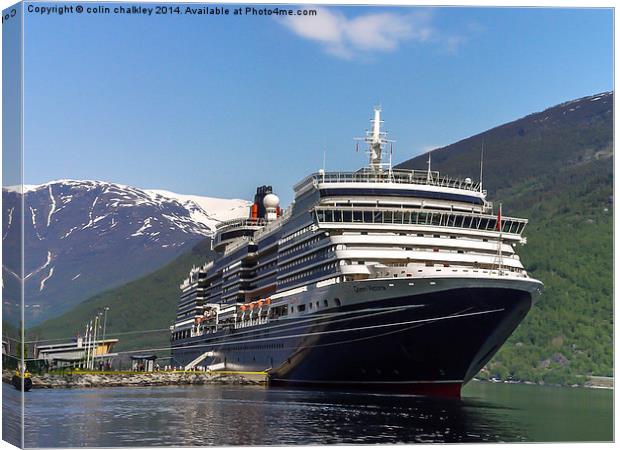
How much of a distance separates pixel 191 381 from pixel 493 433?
3532cm

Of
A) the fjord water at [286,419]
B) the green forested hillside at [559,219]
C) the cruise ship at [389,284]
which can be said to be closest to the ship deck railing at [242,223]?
the cruise ship at [389,284]

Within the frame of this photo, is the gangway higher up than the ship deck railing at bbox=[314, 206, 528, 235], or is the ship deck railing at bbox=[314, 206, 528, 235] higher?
the ship deck railing at bbox=[314, 206, 528, 235]

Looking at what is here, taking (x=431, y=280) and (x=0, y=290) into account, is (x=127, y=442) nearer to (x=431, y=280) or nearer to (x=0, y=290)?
(x=0, y=290)

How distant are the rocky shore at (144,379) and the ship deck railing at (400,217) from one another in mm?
12838

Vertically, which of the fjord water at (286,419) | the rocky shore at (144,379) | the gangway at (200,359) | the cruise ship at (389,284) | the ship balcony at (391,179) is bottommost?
the fjord water at (286,419)

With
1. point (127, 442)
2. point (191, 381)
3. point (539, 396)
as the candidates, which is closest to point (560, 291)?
point (539, 396)

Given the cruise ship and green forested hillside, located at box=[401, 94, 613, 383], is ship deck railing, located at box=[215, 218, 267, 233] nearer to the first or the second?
the cruise ship

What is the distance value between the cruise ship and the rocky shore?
1.98 metres

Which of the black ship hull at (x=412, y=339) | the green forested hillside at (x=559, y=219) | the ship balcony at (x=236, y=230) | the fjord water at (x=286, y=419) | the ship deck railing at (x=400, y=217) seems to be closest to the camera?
the fjord water at (x=286, y=419)

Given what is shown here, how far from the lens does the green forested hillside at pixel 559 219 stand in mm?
98250

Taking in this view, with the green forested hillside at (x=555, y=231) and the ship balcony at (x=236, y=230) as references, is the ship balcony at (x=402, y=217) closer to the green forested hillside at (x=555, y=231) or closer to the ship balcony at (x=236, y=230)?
the green forested hillside at (x=555, y=231)

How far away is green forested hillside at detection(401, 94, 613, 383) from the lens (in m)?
98.2

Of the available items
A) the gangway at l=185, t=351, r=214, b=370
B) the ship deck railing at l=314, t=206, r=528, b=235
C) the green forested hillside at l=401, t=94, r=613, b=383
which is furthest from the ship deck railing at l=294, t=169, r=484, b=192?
the gangway at l=185, t=351, r=214, b=370

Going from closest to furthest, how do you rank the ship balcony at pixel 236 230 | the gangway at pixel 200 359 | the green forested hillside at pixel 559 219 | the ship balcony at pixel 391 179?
1. the ship balcony at pixel 391 179
2. the gangway at pixel 200 359
3. the ship balcony at pixel 236 230
4. the green forested hillside at pixel 559 219
